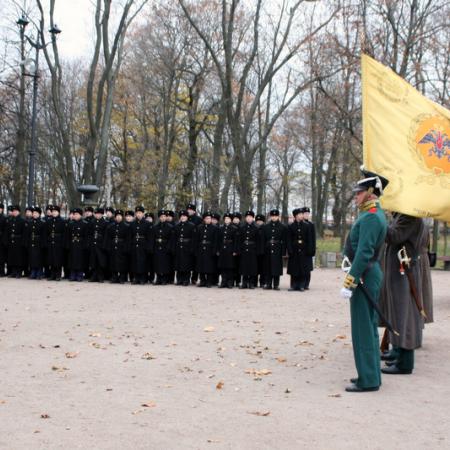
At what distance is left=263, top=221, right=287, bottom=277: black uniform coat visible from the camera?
1624cm

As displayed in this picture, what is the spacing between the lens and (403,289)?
7.38 meters

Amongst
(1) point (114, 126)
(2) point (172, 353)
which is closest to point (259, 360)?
(2) point (172, 353)

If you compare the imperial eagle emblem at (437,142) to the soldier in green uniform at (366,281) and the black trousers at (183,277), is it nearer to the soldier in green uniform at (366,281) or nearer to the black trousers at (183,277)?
the soldier in green uniform at (366,281)

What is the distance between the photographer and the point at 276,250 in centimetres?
1631

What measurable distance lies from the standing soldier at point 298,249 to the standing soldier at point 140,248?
11.8 ft

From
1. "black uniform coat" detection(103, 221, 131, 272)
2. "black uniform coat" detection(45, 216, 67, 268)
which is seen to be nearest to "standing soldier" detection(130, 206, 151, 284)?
"black uniform coat" detection(103, 221, 131, 272)

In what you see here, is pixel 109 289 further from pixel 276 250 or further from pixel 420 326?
pixel 420 326

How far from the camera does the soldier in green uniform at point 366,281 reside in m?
6.44

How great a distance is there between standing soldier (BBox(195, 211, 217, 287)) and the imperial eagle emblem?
9.53 m

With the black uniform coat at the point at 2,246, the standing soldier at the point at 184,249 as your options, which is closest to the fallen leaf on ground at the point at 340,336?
the standing soldier at the point at 184,249

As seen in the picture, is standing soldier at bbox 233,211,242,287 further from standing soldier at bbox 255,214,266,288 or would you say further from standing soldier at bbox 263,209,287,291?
standing soldier at bbox 263,209,287,291

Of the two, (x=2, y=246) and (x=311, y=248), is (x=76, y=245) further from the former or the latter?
(x=311, y=248)

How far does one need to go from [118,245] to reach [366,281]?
11.3m

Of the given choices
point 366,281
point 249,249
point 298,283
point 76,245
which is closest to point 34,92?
point 76,245
